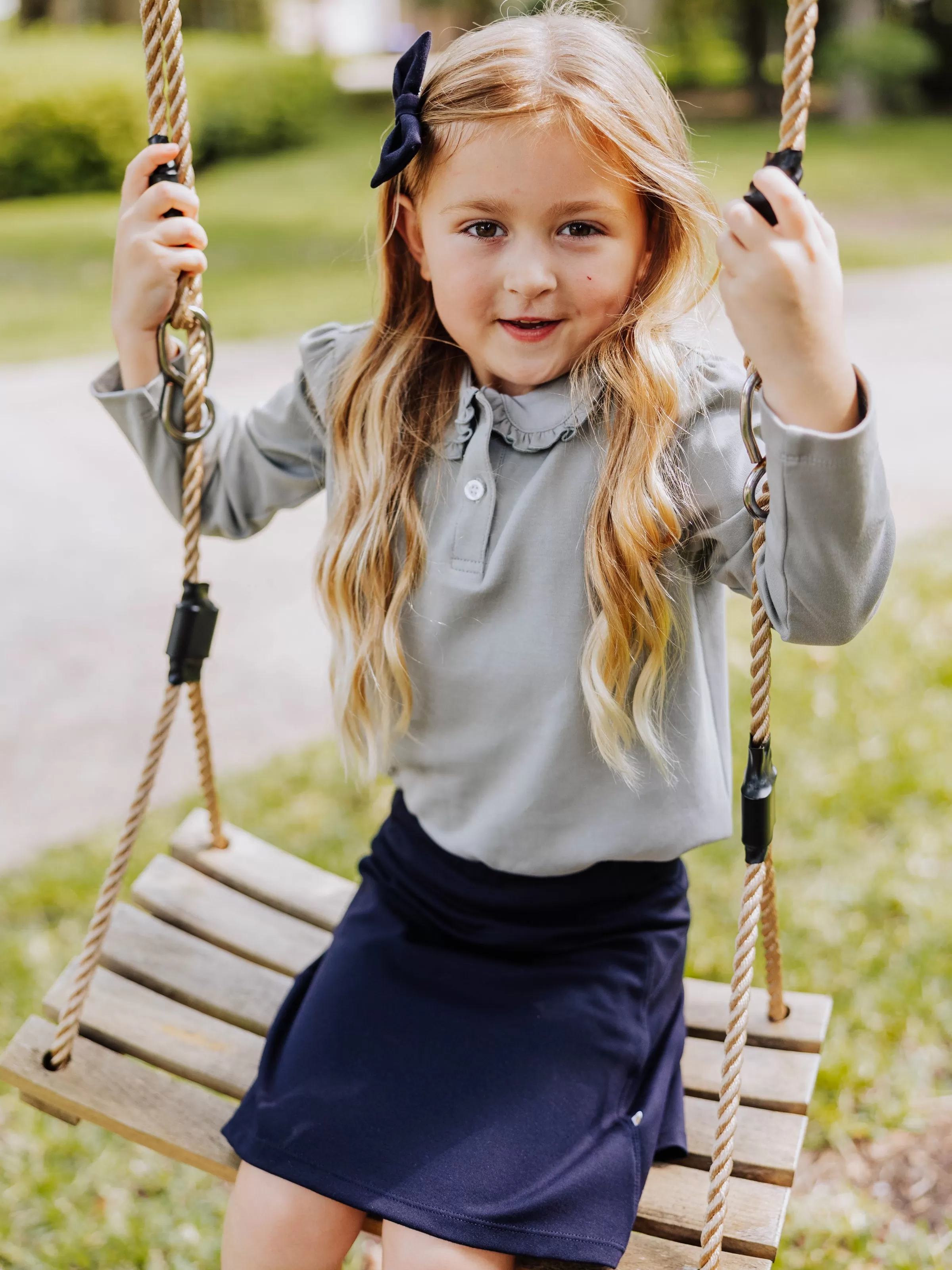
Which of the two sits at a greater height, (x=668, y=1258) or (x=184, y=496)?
(x=184, y=496)

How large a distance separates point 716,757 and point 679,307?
1.91 ft

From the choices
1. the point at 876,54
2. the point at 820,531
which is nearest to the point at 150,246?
the point at 820,531

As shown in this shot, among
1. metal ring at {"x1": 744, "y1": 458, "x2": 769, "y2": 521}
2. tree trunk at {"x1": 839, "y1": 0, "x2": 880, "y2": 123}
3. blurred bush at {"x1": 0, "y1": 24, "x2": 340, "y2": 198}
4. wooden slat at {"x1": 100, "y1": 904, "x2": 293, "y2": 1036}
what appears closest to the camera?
metal ring at {"x1": 744, "y1": 458, "x2": 769, "y2": 521}

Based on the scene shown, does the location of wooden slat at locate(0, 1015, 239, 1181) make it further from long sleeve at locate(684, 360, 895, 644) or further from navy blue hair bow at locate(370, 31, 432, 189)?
navy blue hair bow at locate(370, 31, 432, 189)

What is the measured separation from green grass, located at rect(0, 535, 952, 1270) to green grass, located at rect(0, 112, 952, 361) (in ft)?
9.72

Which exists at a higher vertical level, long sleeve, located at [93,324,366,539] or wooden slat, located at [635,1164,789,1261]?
long sleeve, located at [93,324,366,539]

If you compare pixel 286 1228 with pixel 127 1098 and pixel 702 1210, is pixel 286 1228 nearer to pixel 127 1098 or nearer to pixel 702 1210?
pixel 127 1098

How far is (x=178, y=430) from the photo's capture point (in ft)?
5.99

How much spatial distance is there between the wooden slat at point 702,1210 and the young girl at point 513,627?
5cm

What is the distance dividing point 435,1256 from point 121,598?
11.0ft

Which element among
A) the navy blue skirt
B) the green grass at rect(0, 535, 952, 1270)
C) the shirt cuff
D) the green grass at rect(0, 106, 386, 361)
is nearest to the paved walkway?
the green grass at rect(0, 535, 952, 1270)

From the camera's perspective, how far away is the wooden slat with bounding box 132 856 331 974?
6.71 feet

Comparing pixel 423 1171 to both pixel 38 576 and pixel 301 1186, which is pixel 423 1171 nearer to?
pixel 301 1186

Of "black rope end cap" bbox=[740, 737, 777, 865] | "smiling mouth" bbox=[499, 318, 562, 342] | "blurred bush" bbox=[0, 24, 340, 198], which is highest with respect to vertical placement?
"blurred bush" bbox=[0, 24, 340, 198]
